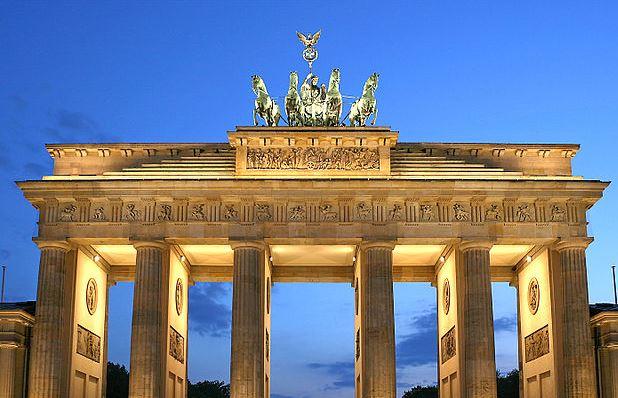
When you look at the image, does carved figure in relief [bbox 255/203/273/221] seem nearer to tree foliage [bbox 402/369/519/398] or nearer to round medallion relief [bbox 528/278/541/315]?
round medallion relief [bbox 528/278/541/315]

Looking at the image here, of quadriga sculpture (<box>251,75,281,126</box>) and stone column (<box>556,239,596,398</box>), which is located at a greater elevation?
quadriga sculpture (<box>251,75,281,126</box>)

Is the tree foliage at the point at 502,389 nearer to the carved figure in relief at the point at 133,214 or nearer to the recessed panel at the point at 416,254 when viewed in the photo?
the recessed panel at the point at 416,254

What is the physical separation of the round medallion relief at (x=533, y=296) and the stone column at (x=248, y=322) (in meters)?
16.2

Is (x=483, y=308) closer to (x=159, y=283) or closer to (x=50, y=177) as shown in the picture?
(x=159, y=283)

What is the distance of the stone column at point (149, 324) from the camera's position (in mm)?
48531

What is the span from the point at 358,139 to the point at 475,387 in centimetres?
1484

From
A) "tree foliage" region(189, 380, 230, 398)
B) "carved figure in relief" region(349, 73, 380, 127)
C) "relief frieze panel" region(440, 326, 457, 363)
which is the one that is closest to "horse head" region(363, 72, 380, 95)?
"carved figure in relief" region(349, 73, 380, 127)

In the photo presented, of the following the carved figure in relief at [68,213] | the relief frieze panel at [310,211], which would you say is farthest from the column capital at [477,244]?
the carved figure in relief at [68,213]

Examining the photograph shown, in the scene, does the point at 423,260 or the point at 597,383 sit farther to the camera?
the point at 423,260

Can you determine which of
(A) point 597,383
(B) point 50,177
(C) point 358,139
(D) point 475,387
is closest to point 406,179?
(C) point 358,139

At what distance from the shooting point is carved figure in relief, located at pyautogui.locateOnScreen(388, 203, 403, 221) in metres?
50.7

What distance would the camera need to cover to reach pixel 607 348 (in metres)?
49.0

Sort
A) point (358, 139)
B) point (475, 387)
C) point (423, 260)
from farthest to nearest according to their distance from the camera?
point (423, 260)
point (358, 139)
point (475, 387)

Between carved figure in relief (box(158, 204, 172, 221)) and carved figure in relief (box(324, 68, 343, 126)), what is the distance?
10370mm
